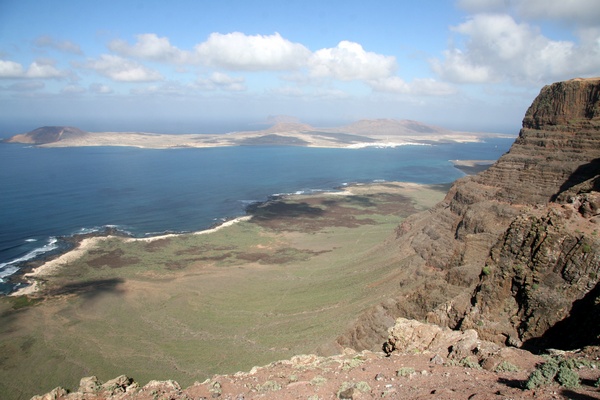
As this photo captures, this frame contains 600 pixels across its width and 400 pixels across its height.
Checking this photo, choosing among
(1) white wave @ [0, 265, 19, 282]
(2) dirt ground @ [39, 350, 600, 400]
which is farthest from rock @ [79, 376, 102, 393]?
(1) white wave @ [0, 265, 19, 282]

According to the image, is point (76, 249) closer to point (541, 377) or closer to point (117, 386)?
point (117, 386)

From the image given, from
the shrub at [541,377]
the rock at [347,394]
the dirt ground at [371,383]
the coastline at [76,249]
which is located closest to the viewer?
the shrub at [541,377]

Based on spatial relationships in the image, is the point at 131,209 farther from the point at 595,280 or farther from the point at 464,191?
the point at 595,280

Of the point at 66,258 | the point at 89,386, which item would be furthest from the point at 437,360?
the point at 66,258

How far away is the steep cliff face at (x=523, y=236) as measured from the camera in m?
21.7

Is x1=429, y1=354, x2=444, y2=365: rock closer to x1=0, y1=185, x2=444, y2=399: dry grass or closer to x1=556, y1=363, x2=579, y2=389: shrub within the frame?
x1=556, y1=363, x2=579, y2=389: shrub

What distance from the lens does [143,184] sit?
11762cm

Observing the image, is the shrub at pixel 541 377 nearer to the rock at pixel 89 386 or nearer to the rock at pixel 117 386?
the rock at pixel 117 386

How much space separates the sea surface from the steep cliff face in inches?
1912

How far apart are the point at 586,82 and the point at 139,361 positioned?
49.8 meters

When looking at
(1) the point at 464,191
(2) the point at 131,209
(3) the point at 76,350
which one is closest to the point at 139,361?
(3) the point at 76,350

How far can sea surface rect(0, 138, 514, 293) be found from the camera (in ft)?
248

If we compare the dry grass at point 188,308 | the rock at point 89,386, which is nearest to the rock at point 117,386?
the rock at point 89,386

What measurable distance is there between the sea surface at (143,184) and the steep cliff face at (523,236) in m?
48.6
